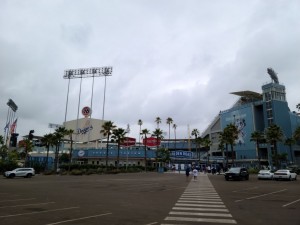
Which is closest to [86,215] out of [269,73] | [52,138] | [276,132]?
[52,138]

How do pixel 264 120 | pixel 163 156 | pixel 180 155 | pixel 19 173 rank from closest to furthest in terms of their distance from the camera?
pixel 19 173 → pixel 163 156 → pixel 180 155 → pixel 264 120

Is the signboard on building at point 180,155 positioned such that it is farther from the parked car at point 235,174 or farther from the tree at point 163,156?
the parked car at point 235,174

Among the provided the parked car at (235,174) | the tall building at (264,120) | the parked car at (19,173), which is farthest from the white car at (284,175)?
the tall building at (264,120)

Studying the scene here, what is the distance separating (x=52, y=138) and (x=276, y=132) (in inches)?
2015

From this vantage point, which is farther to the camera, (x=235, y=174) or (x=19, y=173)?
(x=19, y=173)

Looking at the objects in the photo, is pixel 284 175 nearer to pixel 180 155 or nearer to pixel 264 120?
pixel 180 155

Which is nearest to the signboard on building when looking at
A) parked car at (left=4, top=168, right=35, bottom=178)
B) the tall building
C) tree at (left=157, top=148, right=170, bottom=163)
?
tree at (left=157, top=148, right=170, bottom=163)

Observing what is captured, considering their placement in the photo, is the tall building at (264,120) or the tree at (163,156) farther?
the tall building at (264,120)

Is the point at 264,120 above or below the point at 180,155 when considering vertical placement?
above

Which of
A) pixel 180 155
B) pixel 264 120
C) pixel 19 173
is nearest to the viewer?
pixel 19 173

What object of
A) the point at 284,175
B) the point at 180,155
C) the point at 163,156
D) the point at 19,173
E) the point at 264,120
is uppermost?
the point at 264,120

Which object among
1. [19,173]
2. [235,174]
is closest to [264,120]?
[235,174]

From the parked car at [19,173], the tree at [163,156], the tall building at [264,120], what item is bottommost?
the parked car at [19,173]

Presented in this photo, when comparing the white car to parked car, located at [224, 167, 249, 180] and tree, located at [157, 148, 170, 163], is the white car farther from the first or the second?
tree, located at [157, 148, 170, 163]
